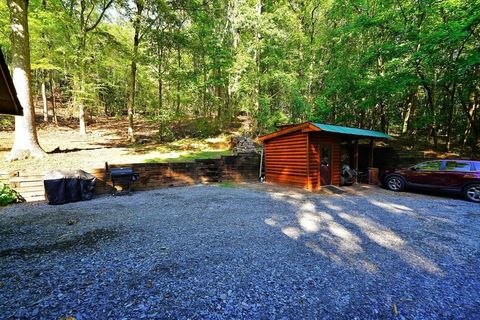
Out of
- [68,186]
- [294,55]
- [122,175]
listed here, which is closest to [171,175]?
[122,175]

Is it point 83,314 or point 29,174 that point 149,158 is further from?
point 83,314

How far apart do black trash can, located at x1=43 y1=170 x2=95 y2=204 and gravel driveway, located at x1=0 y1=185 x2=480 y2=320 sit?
56 centimetres

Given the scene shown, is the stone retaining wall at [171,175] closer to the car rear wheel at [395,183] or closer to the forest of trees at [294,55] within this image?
the forest of trees at [294,55]

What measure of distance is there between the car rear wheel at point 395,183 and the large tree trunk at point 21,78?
14.2 m

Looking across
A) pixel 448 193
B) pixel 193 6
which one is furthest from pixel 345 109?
pixel 193 6

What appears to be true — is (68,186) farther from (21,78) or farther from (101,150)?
(101,150)

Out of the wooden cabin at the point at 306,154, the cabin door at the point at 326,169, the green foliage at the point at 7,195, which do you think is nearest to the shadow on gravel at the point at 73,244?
the green foliage at the point at 7,195

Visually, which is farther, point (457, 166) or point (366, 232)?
point (457, 166)

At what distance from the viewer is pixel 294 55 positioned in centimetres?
1648

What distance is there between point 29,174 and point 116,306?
273 inches

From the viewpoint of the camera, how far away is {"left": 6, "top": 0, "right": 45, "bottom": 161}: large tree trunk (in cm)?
775

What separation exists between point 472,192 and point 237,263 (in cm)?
891

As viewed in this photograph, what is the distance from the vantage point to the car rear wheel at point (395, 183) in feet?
29.1

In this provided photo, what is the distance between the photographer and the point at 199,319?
207 centimetres
